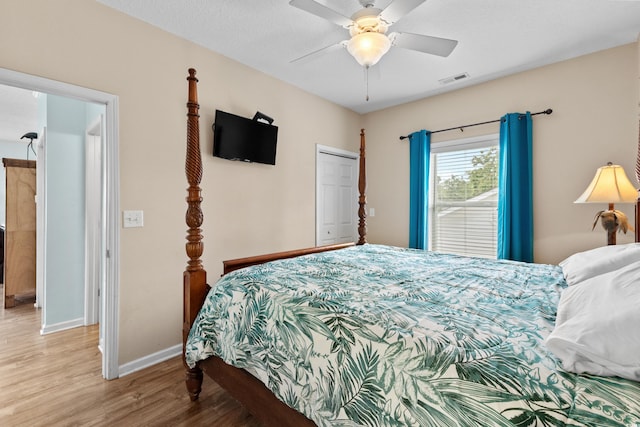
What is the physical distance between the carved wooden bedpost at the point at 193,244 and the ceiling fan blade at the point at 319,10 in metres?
0.73

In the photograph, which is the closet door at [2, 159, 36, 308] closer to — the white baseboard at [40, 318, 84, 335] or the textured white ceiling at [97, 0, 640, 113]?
the white baseboard at [40, 318, 84, 335]

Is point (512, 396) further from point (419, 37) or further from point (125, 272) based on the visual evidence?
point (125, 272)

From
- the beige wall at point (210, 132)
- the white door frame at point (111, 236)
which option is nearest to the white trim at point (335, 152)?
the beige wall at point (210, 132)

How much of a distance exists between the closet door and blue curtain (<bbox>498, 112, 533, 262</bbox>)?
540 cm

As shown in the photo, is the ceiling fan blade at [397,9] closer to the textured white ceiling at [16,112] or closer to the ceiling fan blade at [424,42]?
the ceiling fan blade at [424,42]

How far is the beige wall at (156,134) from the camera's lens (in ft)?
6.43

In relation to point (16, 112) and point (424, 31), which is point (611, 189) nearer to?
point (424, 31)

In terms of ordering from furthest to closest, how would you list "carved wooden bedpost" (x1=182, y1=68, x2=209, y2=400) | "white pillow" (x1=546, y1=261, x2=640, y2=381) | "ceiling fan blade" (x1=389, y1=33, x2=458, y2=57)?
"ceiling fan blade" (x1=389, y1=33, x2=458, y2=57), "carved wooden bedpost" (x1=182, y1=68, x2=209, y2=400), "white pillow" (x1=546, y1=261, x2=640, y2=381)

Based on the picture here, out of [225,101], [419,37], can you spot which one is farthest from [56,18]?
[419,37]

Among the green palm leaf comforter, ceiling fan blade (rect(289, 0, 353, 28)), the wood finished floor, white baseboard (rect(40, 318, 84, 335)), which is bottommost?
the wood finished floor

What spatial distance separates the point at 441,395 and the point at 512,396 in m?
0.18

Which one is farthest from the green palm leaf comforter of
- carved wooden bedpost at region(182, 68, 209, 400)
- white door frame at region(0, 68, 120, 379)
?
white door frame at region(0, 68, 120, 379)

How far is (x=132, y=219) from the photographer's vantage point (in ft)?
7.54

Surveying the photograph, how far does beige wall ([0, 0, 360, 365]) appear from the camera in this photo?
1961mm
